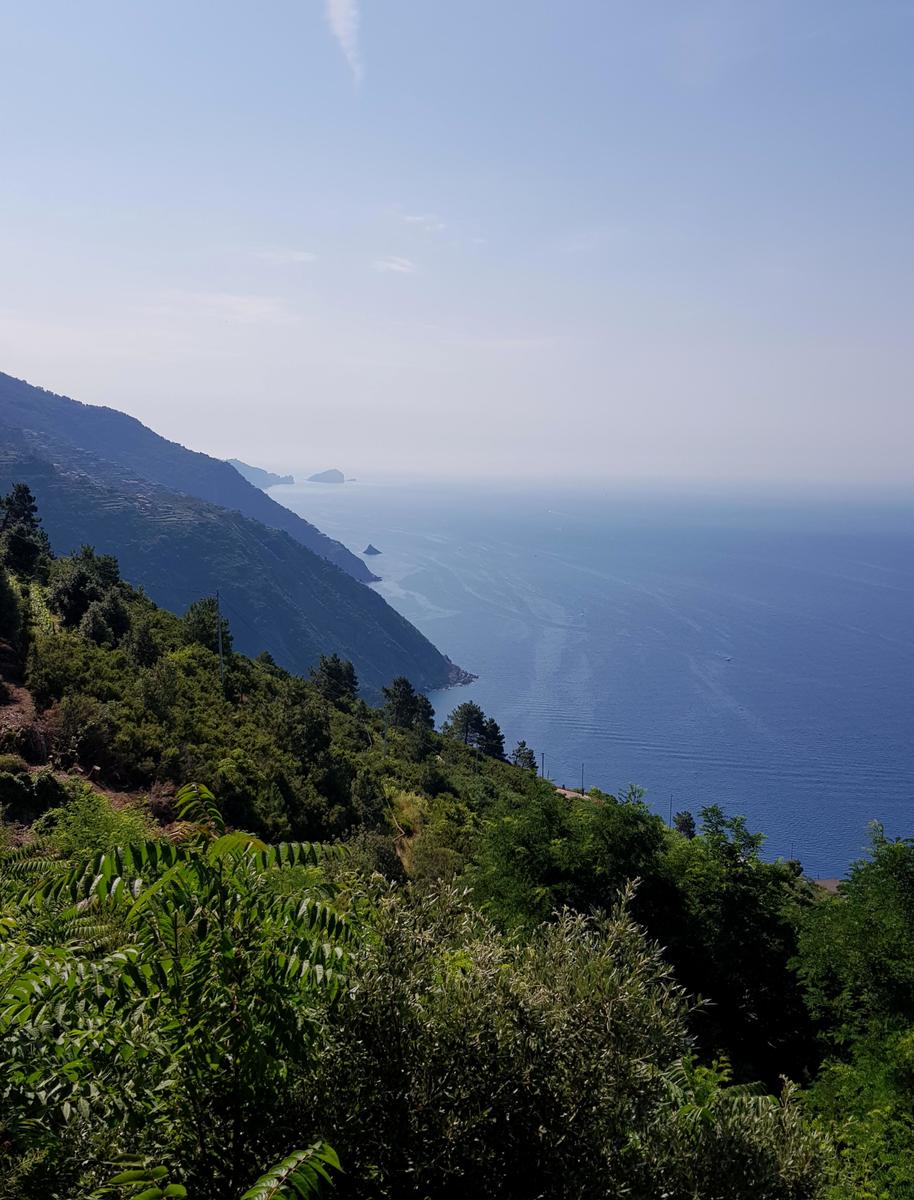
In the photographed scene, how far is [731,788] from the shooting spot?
265 feet

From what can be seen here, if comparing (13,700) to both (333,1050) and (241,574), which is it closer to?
(333,1050)

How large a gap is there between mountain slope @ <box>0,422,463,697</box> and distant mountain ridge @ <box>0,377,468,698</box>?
21 cm

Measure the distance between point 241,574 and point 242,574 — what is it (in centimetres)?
20

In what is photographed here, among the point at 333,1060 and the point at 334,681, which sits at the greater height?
the point at 333,1060

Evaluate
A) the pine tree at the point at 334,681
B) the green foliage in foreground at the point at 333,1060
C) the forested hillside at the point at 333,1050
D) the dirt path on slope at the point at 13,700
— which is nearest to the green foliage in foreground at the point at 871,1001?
the forested hillside at the point at 333,1050

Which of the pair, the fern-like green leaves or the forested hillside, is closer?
the fern-like green leaves

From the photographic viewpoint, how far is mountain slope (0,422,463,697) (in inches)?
5000

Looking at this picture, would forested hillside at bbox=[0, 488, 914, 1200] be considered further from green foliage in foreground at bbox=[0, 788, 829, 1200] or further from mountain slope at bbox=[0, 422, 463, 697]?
mountain slope at bbox=[0, 422, 463, 697]

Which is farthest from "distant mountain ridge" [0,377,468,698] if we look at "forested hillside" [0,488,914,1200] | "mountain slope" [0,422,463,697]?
"forested hillside" [0,488,914,1200]

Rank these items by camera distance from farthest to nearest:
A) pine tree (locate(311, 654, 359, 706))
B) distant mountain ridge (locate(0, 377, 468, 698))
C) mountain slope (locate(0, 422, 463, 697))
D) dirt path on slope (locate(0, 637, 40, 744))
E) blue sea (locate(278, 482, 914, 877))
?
mountain slope (locate(0, 422, 463, 697)) < distant mountain ridge (locate(0, 377, 468, 698)) < blue sea (locate(278, 482, 914, 877)) < pine tree (locate(311, 654, 359, 706)) < dirt path on slope (locate(0, 637, 40, 744))

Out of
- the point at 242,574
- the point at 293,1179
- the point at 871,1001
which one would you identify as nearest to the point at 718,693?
the point at 242,574

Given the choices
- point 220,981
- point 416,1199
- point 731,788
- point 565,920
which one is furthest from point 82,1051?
point 731,788

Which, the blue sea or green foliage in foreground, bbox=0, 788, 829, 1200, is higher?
green foliage in foreground, bbox=0, 788, 829, 1200

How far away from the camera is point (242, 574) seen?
460 ft
